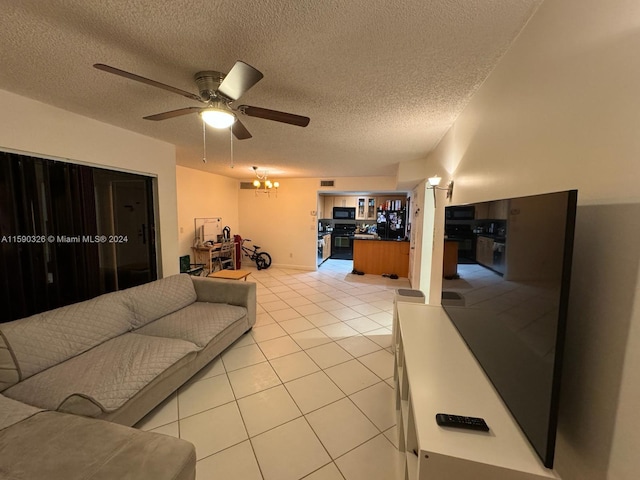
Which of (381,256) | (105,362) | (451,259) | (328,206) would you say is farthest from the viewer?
(328,206)

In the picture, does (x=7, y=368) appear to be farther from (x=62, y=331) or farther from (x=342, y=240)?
(x=342, y=240)

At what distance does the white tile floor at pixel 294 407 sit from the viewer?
1.59m

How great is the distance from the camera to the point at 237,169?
18.7 feet

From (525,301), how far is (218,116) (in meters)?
2.13

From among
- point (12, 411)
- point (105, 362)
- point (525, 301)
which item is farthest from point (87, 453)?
point (525, 301)

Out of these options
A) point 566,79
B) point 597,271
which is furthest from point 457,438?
point 566,79

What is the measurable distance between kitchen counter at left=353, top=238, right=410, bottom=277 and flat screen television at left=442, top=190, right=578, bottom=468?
4948 millimetres

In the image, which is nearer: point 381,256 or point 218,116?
point 218,116

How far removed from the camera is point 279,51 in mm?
1621

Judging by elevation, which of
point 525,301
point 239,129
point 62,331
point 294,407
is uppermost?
point 239,129

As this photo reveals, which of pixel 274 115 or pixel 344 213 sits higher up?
pixel 274 115

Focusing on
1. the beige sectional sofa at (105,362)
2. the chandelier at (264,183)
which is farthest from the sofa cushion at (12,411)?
the chandelier at (264,183)

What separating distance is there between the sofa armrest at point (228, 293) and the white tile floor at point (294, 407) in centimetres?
44

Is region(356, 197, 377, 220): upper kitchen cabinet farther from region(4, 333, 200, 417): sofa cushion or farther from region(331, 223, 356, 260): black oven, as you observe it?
region(4, 333, 200, 417): sofa cushion
